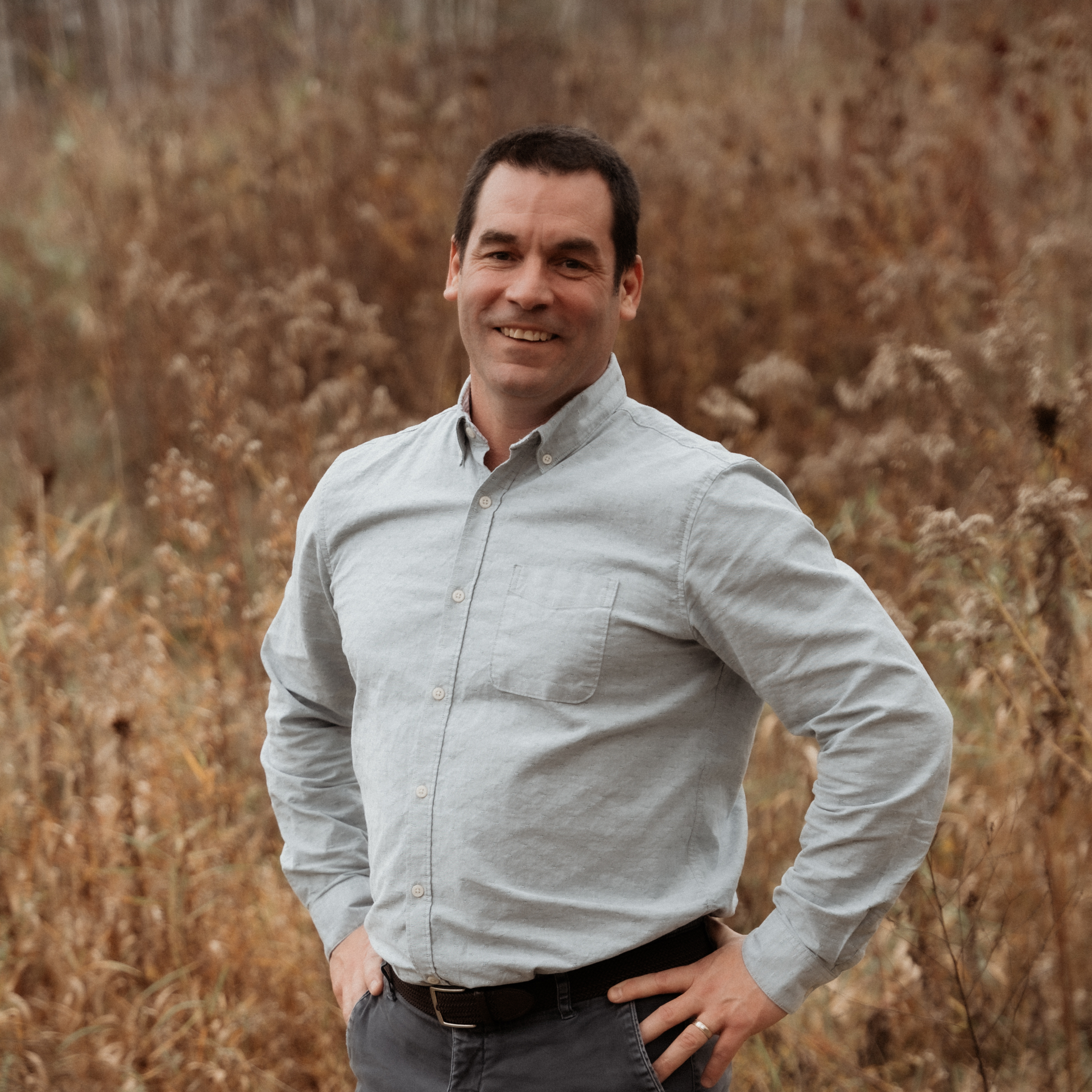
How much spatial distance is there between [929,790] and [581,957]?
1.54ft

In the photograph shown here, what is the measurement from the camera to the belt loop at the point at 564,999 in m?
1.46

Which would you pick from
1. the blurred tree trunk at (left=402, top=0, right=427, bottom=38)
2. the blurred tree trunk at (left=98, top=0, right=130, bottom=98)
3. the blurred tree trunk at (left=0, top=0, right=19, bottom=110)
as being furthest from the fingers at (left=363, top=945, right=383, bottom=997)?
the blurred tree trunk at (left=0, top=0, right=19, bottom=110)

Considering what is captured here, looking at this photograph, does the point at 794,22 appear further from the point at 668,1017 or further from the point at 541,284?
the point at 668,1017

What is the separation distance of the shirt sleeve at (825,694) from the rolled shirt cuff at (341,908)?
0.68 m

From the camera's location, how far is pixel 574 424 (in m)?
1.54

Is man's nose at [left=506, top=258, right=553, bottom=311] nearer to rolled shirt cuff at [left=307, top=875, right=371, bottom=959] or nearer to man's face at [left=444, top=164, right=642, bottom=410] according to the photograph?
man's face at [left=444, top=164, right=642, bottom=410]

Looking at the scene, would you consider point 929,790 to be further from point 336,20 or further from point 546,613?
point 336,20

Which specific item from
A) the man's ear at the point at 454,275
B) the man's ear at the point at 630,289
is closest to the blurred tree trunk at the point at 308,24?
the man's ear at the point at 454,275

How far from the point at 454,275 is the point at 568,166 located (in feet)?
0.87

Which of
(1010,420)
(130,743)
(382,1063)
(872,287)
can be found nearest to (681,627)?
(382,1063)

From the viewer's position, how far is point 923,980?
2301 millimetres

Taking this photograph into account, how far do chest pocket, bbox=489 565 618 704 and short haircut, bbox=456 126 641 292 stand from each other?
1.43ft

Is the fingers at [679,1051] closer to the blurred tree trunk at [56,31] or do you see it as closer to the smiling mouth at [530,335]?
the smiling mouth at [530,335]

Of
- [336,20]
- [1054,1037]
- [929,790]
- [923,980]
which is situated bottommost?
[1054,1037]
